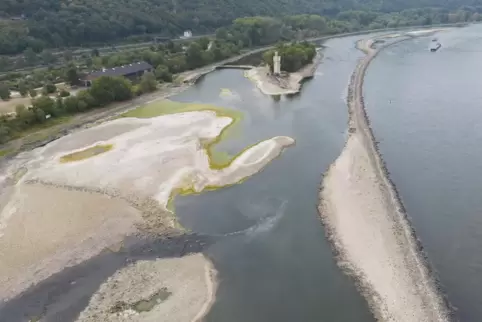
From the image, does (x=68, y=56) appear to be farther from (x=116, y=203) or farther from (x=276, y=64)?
(x=116, y=203)

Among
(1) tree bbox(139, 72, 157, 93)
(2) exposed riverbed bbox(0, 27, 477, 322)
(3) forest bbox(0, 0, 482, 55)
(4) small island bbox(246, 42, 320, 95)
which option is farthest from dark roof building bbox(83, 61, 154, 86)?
(3) forest bbox(0, 0, 482, 55)

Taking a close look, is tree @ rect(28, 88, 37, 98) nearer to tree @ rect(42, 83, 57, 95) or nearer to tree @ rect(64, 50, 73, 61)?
tree @ rect(42, 83, 57, 95)

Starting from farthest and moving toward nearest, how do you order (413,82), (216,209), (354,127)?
(413,82), (354,127), (216,209)

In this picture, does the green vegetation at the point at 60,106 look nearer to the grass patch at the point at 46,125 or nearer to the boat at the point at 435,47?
the grass patch at the point at 46,125

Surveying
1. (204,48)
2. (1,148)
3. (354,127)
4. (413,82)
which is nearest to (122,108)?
(1,148)

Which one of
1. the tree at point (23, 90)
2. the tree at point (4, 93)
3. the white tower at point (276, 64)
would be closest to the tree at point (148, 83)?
the tree at point (23, 90)

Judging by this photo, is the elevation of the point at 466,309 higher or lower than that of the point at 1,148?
lower

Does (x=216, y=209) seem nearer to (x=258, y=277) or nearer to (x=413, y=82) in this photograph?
(x=258, y=277)
